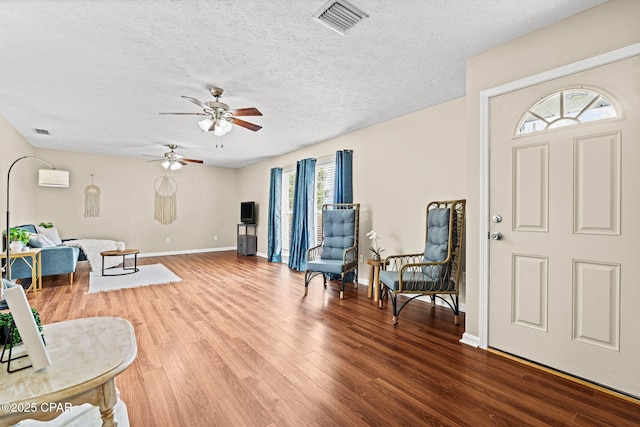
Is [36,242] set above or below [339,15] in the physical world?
below

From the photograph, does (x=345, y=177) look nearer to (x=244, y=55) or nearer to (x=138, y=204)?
(x=244, y=55)

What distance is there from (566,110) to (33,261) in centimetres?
621

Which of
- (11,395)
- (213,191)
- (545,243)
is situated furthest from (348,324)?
(213,191)

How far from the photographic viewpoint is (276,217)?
655 cm

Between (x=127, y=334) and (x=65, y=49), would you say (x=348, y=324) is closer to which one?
(x=127, y=334)

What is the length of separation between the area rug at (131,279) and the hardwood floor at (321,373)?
2.33 feet

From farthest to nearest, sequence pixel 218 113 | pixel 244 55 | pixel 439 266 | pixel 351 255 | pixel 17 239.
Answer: pixel 351 255 → pixel 17 239 → pixel 218 113 → pixel 439 266 → pixel 244 55

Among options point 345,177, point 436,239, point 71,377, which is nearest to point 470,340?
point 436,239

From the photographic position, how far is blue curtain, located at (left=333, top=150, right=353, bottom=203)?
4.70 metres

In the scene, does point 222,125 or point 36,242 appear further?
point 36,242

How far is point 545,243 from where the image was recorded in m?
2.13

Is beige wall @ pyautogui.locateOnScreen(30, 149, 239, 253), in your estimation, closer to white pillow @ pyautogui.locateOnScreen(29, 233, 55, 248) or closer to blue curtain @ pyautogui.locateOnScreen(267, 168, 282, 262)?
white pillow @ pyautogui.locateOnScreen(29, 233, 55, 248)

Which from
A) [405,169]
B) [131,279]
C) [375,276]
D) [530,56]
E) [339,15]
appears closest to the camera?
[339,15]

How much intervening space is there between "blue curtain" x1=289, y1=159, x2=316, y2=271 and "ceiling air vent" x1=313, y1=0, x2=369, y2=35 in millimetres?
3385
